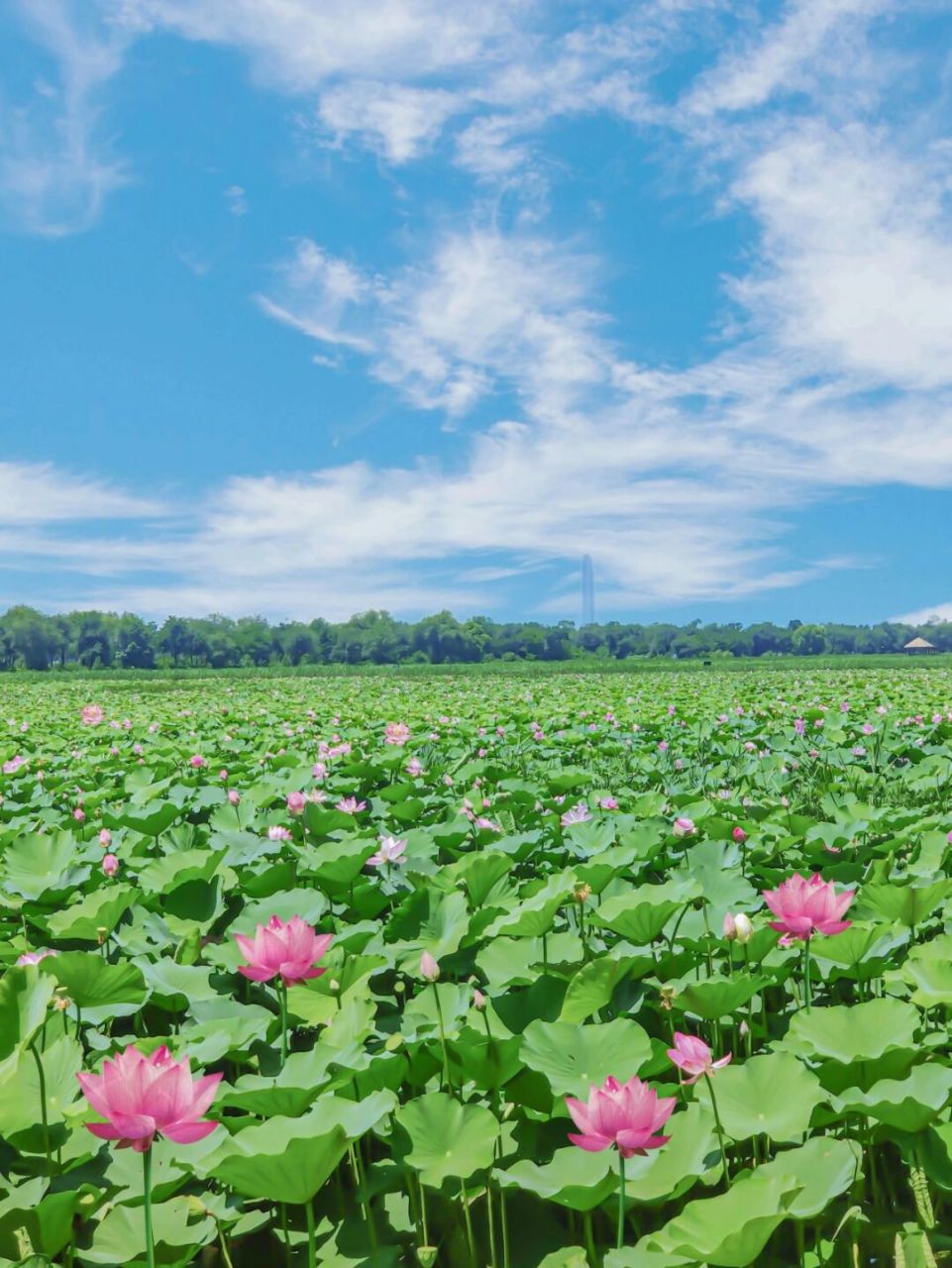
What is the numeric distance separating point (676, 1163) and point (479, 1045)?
1.14 ft

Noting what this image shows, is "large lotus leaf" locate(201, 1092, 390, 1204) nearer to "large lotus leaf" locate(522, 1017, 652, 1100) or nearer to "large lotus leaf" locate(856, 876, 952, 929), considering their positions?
"large lotus leaf" locate(522, 1017, 652, 1100)

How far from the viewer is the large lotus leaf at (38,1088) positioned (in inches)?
57.7

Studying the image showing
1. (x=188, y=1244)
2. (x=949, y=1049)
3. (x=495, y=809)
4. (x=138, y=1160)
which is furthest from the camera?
(x=495, y=809)

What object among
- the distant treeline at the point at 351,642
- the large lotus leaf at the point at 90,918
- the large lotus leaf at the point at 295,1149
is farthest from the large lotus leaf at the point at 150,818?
the distant treeline at the point at 351,642

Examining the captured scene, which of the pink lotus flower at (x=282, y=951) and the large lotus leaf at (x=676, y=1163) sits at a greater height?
the pink lotus flower at (x=282, y=951)

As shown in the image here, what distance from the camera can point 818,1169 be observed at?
1257mm

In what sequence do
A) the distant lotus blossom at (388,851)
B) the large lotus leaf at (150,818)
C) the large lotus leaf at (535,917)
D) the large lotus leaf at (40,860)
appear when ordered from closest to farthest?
the large lotus leaf at (535,917)
the distant lotus blossom at (388,851)
the large lotus leaf at (40,860)
the large lotus leaf at (150,818)

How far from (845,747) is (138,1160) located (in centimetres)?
559

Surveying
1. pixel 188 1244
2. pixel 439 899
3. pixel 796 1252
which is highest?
pixel 439 899

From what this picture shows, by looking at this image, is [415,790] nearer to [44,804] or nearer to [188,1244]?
[44,804]

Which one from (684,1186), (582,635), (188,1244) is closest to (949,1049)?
(684,1186)

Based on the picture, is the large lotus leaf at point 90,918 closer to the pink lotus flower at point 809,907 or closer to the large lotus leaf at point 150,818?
the large lotus leaf at point 150,818

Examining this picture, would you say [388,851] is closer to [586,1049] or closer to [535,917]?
[535,917]

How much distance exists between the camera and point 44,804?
14.3 ft
